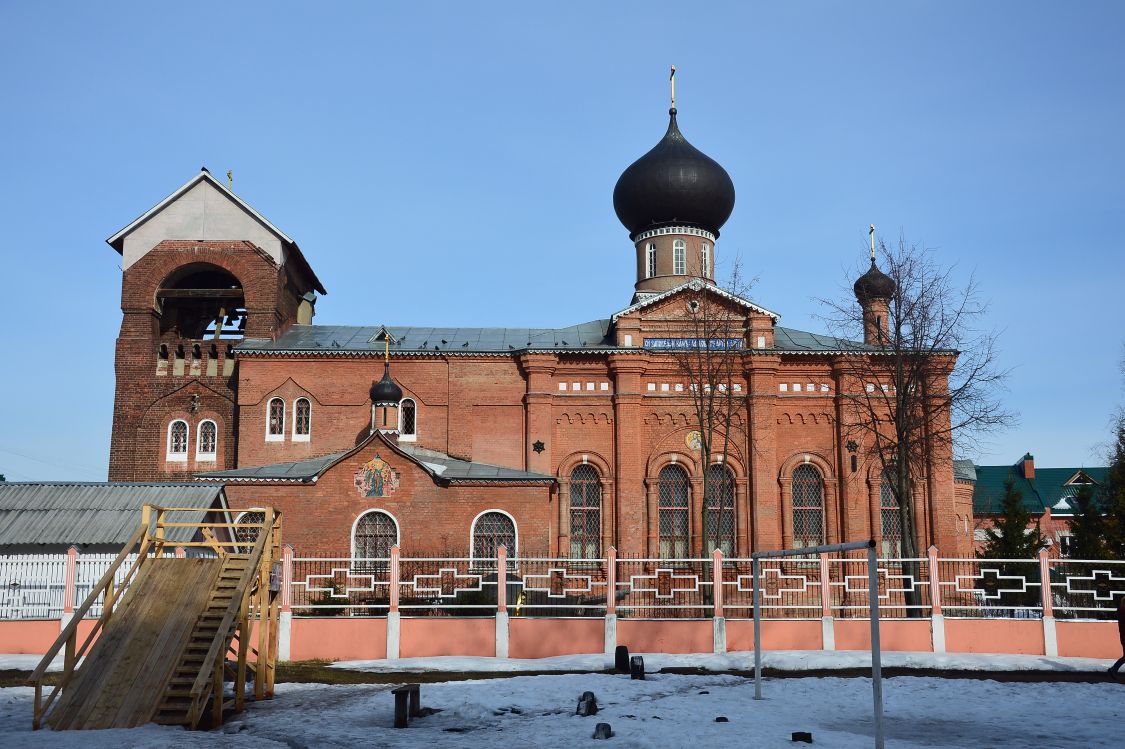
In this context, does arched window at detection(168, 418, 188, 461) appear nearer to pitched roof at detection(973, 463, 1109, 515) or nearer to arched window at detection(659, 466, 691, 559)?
arched window at detection(659, 466, 691, 559)

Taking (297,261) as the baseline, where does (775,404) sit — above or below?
below

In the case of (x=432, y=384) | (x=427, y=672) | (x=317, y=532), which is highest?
(x=432, y=384)

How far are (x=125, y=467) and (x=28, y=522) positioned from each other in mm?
8092

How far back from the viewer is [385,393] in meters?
25.8

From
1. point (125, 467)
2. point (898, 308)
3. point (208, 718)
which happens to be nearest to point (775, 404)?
point (898, 308)

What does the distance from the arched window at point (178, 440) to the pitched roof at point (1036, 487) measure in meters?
32.8

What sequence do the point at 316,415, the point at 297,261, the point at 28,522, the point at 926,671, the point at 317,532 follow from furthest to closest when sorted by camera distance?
the point at 297,261
the point at 316,415
the point at 317,532
the point at 28,522
the point at 926,671

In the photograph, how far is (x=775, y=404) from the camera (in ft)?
87.7

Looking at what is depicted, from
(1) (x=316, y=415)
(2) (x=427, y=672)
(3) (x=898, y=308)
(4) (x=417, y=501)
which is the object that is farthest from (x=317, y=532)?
(3) (x=898, y=308)

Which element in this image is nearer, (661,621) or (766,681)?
(766,681)

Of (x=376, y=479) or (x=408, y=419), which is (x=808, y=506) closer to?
(x=408, y=419)

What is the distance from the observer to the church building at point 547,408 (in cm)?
2608

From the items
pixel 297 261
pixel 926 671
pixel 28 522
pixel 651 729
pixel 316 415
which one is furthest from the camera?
pixel 297 261

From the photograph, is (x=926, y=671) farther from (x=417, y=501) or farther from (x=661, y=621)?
(x=417, y=501)
